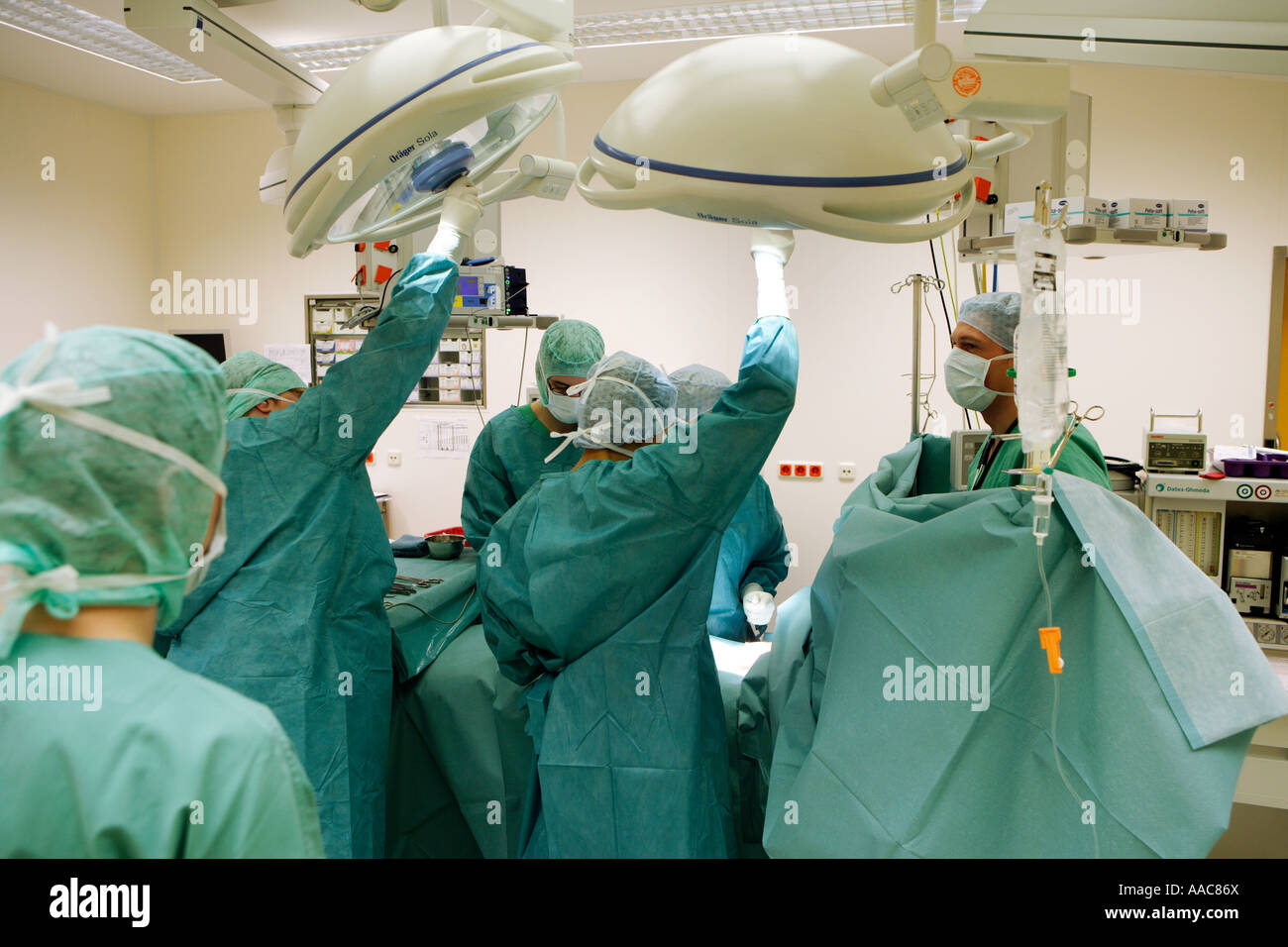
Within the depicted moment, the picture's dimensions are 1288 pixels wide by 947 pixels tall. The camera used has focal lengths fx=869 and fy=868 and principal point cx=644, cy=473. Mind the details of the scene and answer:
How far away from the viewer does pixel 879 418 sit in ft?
14.0

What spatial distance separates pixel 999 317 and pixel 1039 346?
90cm

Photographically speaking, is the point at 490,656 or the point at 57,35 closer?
the point at 490,656

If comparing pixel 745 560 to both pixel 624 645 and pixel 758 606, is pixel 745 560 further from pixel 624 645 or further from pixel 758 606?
pixel 624 645

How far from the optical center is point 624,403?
1.76m

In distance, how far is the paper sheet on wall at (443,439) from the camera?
194 inches

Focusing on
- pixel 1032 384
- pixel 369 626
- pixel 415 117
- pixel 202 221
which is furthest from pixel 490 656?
pixel 202 221

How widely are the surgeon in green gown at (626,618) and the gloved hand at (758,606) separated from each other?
0.72 m

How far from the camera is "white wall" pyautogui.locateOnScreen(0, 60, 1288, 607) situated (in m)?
3.87

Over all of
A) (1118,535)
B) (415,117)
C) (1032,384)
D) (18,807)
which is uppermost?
(415,117)
